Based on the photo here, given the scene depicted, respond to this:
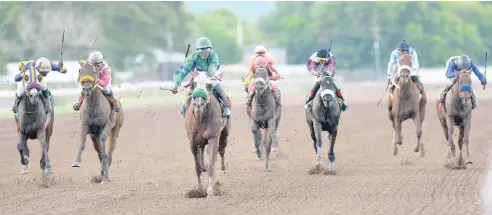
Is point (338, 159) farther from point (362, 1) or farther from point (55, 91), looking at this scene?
point (362, 1)

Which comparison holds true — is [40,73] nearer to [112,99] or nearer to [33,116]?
[33,116]

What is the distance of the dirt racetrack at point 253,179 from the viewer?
1223 cm

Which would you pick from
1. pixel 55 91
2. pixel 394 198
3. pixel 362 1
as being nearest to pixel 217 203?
pixel 394 198

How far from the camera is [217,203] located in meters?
12.6

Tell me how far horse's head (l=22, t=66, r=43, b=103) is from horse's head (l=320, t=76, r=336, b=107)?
4672 millimetres

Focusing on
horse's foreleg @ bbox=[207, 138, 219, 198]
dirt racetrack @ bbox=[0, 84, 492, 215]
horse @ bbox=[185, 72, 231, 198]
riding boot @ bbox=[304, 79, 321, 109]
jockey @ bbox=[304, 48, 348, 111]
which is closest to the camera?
dirt racetrack @ bbox=[0, 84, 492, 215]

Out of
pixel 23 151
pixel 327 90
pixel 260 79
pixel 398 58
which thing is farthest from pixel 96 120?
pixel 398 58

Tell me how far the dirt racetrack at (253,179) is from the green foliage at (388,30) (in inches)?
2196

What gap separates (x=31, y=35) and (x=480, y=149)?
48573 mm

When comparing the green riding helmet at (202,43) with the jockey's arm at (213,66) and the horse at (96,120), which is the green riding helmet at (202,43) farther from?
the horse at (96,120)

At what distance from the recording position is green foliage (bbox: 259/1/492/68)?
8656 centimetres

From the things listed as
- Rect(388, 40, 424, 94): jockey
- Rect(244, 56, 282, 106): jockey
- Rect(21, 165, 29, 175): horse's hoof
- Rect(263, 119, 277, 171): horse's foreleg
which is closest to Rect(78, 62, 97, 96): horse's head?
Rect(21, 165, 29, 175): horse's hoof

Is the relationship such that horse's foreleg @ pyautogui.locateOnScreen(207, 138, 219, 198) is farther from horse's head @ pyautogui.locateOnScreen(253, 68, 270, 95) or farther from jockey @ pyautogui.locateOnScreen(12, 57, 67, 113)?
horse's head @ pyautogui.locateOnScreen(253, 68, 270, 95)

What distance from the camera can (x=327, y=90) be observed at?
1653 centimetres
